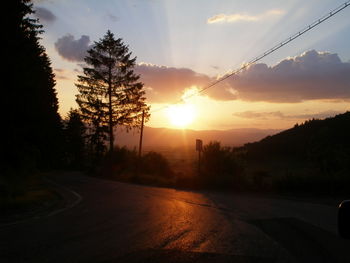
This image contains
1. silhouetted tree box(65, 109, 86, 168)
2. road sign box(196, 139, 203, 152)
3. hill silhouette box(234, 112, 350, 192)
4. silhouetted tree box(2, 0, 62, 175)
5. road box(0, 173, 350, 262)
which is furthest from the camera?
silhouetted tree box(65, 109, 86, 168)

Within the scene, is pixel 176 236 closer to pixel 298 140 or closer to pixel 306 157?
pixel 306 157

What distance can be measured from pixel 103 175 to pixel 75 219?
31.6m

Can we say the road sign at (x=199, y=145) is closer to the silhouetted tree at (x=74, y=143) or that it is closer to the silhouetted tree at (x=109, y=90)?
the silhouetted tree at (x=109, y=90)

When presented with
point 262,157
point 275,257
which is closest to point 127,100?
point 275,257

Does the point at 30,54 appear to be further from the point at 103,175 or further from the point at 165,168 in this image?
the point at 165,168

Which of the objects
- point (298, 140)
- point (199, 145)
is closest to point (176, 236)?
point (199, 145)

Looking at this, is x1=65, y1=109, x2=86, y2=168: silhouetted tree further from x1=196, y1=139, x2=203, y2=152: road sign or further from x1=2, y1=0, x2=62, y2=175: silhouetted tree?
x1=196, y1=139, x2=203, y2=152: road sign

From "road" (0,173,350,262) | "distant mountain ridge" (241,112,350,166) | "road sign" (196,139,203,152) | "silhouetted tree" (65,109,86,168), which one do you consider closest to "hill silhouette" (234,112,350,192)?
"distant mountain ridge" (241,112,350,166)

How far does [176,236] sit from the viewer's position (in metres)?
8.48

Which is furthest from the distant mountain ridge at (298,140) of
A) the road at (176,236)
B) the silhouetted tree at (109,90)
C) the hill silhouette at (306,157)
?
the road at (176,236)

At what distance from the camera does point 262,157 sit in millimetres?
87625

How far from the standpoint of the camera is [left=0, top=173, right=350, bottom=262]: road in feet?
22.2

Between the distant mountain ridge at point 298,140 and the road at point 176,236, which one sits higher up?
the distant mountain ridge at point 298,140

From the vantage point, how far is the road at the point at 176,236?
22.2 feet
